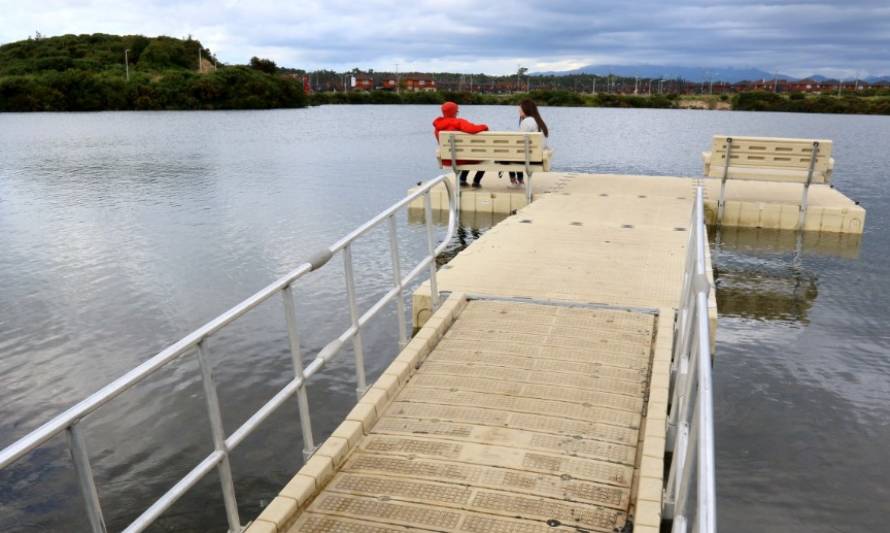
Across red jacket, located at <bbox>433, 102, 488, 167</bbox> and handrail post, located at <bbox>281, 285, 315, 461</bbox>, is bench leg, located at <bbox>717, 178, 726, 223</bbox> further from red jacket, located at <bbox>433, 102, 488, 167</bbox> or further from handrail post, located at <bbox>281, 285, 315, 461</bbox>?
handrail post, located at <bbox>281, 285, 315, 461</bbox>

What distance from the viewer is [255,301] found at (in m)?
3.18

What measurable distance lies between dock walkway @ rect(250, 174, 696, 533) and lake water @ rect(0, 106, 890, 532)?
0.90 meters

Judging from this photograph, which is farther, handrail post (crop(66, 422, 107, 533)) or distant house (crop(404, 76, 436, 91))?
distant house (crop(404, 76, 436, 91))

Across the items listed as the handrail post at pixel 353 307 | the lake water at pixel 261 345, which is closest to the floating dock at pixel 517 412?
the handrail post at pixel 353 307

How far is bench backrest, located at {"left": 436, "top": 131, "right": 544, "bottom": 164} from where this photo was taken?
12.1 metres

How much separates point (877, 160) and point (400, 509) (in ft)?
86.2

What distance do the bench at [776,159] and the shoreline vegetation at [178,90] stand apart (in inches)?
2897

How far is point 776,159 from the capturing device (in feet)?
37.0

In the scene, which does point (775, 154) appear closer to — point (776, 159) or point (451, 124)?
point (776, 159)

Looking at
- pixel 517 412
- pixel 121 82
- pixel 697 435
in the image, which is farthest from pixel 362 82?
pixel 697 435

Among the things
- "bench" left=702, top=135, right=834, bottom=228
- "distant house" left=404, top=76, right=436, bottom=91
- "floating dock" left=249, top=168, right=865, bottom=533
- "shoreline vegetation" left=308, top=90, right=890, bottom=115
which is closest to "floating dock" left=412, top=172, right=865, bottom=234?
"bench" left=702, top=135, right=834, bottom=228

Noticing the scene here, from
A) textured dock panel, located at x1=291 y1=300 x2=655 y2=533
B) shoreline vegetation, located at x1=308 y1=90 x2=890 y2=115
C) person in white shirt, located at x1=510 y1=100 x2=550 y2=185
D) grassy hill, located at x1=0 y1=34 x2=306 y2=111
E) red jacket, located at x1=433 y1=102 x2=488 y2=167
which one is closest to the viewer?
textured dock panel, located at x1=291 y1=300 x2=655 y2=533

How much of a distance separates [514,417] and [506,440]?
0.28 m

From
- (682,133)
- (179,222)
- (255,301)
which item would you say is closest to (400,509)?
(255,301)
